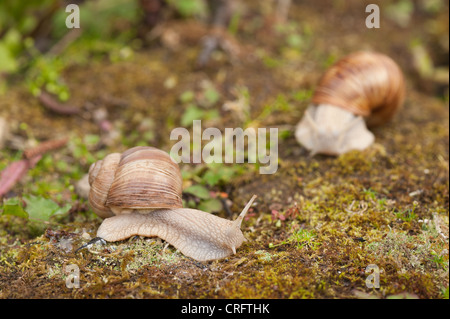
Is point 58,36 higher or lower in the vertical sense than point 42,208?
higher

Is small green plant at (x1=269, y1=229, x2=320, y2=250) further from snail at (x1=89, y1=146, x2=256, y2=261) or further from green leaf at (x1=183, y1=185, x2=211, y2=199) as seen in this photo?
green leaf at (x1=183, y1=185, x2=211, y2=199)

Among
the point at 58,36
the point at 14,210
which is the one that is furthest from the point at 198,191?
the point at 58,36

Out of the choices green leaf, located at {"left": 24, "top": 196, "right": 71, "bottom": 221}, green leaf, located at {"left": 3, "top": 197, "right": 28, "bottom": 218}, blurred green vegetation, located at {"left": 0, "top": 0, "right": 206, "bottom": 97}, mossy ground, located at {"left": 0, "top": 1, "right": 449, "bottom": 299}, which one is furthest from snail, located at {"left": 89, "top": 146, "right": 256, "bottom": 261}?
blurred green vegetation, located at {"left": 0, "top": 0, "right": 206, "bottom": 97}

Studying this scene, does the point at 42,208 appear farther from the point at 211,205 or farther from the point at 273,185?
the point at 273,185

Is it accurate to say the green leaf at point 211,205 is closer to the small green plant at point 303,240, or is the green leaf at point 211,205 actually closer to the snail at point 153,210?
the snail at point 153,210
